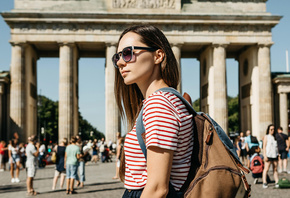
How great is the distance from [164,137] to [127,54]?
612 millimetres

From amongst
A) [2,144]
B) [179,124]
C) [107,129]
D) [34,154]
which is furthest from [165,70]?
[107,129]

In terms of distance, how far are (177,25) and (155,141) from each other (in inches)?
1825

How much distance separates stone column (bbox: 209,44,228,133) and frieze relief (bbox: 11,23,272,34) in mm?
2131

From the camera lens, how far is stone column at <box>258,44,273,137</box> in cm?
4791

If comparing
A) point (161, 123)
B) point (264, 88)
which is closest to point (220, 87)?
point (264, 88)

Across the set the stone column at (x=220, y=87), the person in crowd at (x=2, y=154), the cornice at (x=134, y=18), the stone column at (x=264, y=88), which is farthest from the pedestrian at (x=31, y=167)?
the stone column at (x=264, y=88)

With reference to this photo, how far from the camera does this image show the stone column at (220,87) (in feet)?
157

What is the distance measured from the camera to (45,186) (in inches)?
693

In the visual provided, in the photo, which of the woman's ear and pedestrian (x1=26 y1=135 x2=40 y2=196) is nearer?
the woman's ear

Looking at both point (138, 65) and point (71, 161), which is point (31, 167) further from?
point (138, 65)

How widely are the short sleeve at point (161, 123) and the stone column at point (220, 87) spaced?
46.3 meters

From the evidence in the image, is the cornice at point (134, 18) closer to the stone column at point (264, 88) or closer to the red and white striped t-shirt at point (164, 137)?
the stone column at point (264, 88)

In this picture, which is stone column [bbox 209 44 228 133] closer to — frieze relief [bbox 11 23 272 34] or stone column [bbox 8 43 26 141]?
frieze relief [bbox 11 23 272 34]

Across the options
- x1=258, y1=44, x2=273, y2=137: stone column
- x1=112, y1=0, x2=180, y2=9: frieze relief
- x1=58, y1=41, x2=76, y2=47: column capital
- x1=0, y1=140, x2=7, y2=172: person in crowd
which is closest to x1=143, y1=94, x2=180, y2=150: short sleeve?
x1=0, y1=140, x2=7, y2=172: person in crowd
